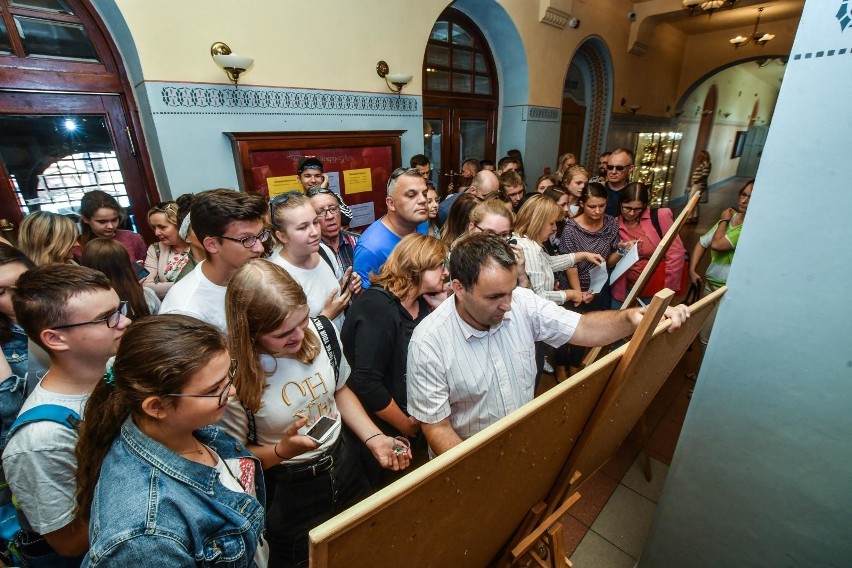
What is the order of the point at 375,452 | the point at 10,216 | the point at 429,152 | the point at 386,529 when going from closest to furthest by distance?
the point at 386,529, the point at 375,452, the point at 10,216, the point at 429,152

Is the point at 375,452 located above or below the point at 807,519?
above

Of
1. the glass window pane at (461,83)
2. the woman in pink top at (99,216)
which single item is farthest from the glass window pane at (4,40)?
the glass window pane at (461,83)

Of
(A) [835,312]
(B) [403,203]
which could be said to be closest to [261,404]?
(B) [403,203]

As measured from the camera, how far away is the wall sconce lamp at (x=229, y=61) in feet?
11.3

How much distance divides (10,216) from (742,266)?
4.98 m

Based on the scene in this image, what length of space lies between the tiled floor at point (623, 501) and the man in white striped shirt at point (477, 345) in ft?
4.19

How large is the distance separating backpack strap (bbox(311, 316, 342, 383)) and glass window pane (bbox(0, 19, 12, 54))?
149 inches

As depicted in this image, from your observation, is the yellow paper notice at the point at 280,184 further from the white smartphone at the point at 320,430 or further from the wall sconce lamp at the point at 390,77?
the white smartphone at the point at 320,430

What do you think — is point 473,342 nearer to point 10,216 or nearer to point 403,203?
point 403,203

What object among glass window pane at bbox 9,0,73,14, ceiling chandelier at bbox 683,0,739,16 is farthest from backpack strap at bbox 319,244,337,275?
ceiling chandelier at bbox 683,0,739,16

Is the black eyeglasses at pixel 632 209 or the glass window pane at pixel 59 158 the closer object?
the black eyeglasses at pixel 632 209

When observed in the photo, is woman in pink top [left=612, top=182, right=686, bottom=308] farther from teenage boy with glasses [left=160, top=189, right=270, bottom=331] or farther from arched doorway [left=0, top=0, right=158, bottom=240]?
arched doorway [left=0, top=0, right=158, bottom=240]

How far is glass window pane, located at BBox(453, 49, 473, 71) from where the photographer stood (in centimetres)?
634

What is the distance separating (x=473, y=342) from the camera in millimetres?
1452
